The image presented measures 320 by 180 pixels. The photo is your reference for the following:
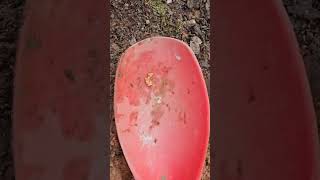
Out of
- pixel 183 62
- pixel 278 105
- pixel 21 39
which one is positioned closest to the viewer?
pixel 21 39

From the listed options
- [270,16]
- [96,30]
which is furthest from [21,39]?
[270,16]

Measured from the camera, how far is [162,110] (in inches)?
41.4

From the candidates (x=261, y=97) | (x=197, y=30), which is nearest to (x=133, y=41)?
(x=197, y=30)

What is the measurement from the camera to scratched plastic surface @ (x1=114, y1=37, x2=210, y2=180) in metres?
1.02

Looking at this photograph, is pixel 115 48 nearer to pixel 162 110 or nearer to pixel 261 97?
pixel 162 110

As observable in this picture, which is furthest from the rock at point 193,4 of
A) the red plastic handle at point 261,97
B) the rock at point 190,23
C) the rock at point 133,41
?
the red plastic handle at point 261,97

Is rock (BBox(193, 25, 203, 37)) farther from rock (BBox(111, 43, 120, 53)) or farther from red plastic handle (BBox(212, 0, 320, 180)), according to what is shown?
red plastic handle (BBox(212, 0, 320, 180))

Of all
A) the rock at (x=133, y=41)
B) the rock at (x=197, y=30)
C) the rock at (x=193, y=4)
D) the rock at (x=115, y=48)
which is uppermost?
the rock at (x=193, y=4)

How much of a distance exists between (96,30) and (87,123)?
125mm

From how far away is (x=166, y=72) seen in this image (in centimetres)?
104

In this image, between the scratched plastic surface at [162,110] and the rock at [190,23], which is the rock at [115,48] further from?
the rock at [190,23]

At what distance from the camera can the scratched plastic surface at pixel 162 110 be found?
1021mm

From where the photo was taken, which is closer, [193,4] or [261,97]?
[261,97]

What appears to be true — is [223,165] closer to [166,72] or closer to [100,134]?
[100,134]
